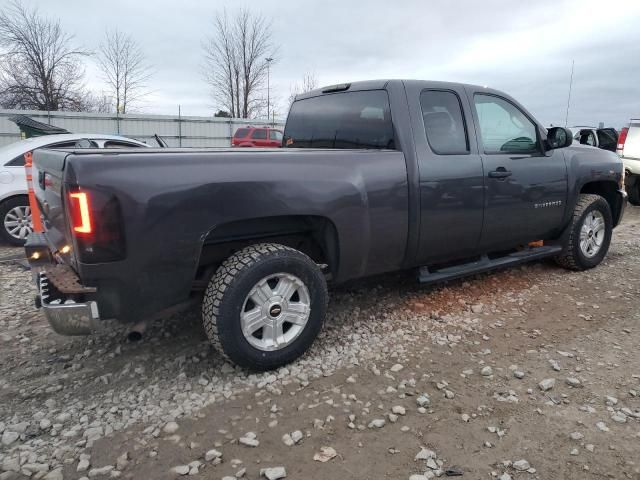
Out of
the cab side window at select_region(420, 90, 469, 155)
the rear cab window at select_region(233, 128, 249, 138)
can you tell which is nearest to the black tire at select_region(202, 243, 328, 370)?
the cab side window at select_region(420, 90, 469, 155)

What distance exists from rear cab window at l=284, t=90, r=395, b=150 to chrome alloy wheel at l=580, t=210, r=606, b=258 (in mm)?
2762

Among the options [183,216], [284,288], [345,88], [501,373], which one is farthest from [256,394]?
[345,88]

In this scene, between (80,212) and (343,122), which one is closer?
(80,212)

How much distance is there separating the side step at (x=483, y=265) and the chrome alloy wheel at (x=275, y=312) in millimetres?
1207

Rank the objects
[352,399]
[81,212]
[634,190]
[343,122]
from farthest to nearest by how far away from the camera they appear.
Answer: [634,190] → [343,122] → [352,399] → [81,212]

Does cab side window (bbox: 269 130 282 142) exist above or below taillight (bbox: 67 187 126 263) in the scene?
above

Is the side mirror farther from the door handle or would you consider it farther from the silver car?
the silver car

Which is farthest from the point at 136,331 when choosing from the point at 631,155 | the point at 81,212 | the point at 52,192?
the point at 631,155

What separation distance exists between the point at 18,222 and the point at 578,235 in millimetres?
7043

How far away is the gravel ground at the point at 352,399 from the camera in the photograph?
2.28m

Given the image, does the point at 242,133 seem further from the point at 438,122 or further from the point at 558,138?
the point at 438,122

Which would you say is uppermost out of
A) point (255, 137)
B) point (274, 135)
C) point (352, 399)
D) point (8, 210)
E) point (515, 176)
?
point (274, 135)

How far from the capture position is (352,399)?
2.78m

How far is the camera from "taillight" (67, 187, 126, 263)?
2.39 metres
